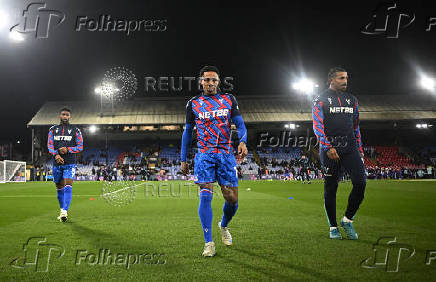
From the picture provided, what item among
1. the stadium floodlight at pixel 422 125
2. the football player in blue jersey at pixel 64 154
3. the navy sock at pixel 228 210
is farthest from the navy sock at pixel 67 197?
the stadium floodlight at pixel 422 125

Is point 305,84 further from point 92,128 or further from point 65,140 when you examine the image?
point 65,140

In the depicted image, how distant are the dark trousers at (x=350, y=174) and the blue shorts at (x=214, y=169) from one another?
179 centimetres

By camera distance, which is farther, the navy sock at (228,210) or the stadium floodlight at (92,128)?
the stadium floodlight at (92,128)

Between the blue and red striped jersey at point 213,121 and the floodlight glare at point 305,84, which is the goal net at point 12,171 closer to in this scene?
the floodlight glare at point 305,84

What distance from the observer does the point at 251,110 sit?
43750 mm

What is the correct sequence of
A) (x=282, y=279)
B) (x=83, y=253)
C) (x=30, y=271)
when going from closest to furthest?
(x=282, y=279), (x=30, y=271), (x=83, y=253)

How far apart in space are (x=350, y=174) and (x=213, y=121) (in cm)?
250

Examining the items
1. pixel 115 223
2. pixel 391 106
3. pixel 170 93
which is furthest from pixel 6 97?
pixel 391 106

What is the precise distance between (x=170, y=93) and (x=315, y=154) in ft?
71.5

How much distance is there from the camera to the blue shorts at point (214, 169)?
462cm

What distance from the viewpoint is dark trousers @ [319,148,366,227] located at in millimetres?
5262

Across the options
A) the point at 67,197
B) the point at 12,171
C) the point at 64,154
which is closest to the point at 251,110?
the point at 12,171

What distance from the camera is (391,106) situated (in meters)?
43.7

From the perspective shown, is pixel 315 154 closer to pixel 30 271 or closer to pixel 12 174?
pixel 12 174
